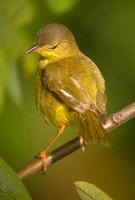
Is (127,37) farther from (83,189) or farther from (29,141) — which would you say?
(83,189)

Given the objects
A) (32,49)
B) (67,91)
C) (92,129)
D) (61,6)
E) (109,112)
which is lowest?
(92,129)

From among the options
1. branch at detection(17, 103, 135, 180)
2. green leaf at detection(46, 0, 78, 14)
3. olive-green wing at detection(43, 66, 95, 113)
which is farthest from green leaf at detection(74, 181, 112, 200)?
green leaf at detection(46, 0, 78, 14)

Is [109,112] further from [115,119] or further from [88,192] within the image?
[88,192]

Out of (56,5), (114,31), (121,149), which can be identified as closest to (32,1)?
(56,5)

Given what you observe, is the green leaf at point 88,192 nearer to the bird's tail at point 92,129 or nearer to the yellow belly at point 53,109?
the bird's tail at point 92,129

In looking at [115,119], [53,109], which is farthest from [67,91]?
[115,119]

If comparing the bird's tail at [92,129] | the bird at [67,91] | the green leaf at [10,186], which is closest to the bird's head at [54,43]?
the bird at [67,91]

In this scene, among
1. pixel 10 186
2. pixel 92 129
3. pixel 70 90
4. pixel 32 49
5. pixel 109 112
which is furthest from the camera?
pixel 109 112
